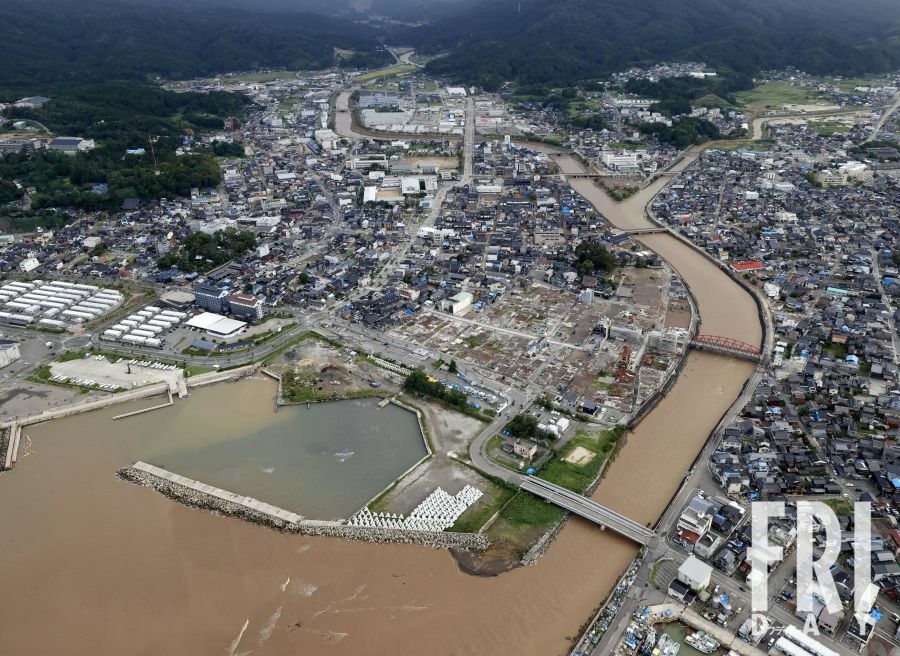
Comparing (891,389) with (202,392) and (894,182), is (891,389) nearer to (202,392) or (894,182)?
(202,392)

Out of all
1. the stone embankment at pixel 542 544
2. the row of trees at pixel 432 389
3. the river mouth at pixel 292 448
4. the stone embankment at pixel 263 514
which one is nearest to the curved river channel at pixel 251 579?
the stone embankment at pixel 542 544

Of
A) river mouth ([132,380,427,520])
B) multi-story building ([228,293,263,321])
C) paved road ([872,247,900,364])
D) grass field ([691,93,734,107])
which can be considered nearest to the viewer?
river mouth ([132,380,427,520])

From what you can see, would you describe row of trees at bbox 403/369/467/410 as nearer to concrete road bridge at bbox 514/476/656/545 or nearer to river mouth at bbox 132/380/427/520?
river mouth at bbox 132/380/427/520

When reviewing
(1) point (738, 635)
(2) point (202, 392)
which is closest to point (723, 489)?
(1) point (738, 635)

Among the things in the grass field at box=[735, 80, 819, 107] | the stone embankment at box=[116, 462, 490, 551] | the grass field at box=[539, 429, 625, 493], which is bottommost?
the stone embankment at box=[116, 462, 490, 551]

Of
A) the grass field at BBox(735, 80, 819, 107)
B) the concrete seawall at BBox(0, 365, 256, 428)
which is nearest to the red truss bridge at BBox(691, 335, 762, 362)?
the concrete seawall at BBox(0, 365, 256, 428)

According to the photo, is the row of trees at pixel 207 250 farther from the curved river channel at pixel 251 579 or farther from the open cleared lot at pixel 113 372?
the curved river channel at pixel 251 579

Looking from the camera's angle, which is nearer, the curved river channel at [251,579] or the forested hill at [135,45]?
the curved river channel at [251,579]
